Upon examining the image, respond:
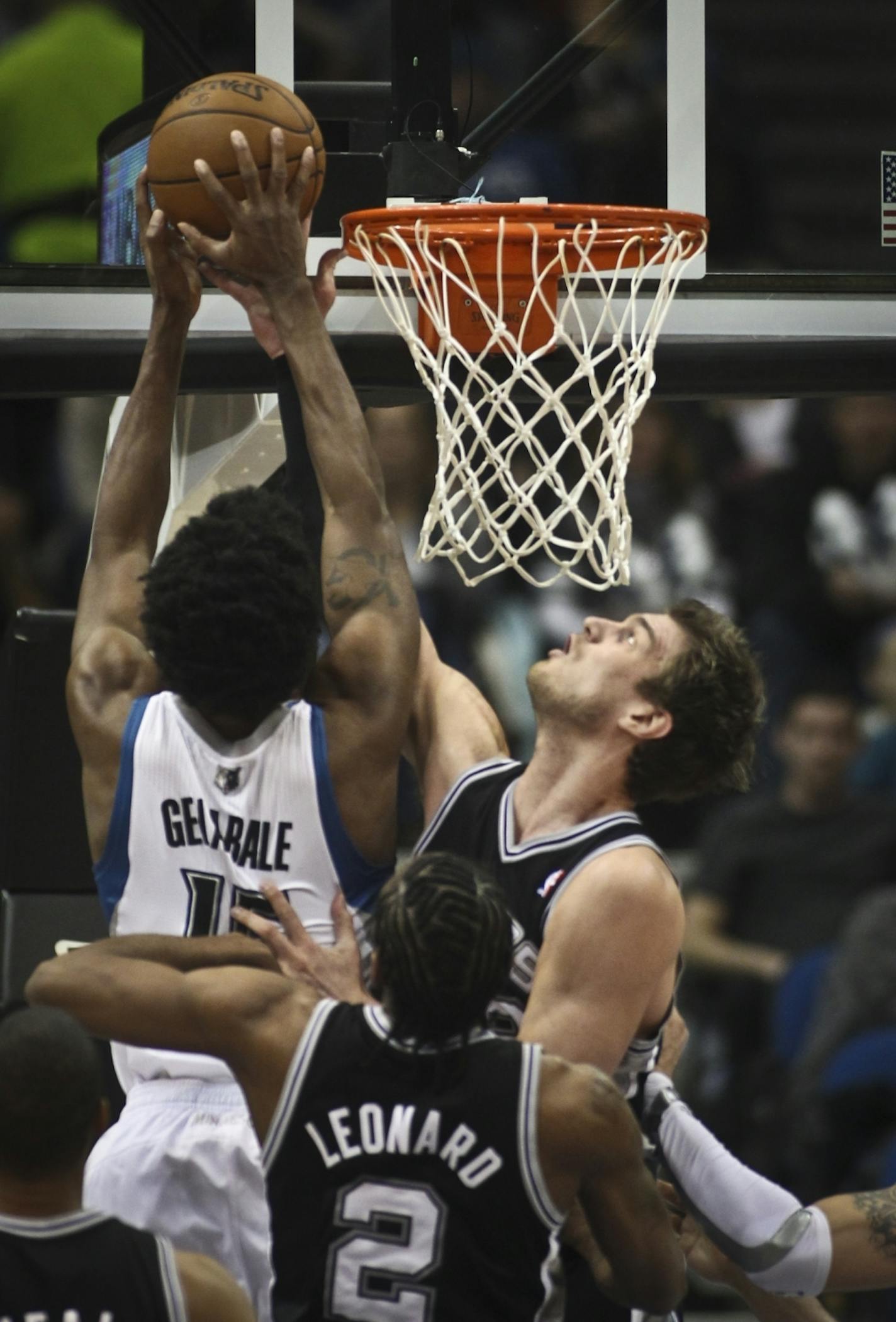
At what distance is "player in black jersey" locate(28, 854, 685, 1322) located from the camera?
7.39ft

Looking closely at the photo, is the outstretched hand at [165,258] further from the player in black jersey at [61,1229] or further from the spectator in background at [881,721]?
the spectator in background at [881,721]

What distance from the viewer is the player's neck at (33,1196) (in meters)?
2.09

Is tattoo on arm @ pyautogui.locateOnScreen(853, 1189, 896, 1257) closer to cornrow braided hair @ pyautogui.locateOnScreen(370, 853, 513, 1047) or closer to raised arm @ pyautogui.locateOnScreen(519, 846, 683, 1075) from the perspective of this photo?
raised arm @ pyautogui.locateOnScreen(519, 846, 683, 1075)

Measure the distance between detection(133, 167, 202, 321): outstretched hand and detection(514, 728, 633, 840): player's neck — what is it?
1.02 m

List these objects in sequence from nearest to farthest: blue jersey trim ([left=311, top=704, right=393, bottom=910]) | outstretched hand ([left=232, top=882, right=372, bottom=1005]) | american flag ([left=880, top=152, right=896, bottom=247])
Result: outstretched hand ([left=232, top=882, right=372, bottom=1005])
blue jersey trim ([left=311, top=704, right=393, bottom=910])
american flag ([left=880, top=152, right=896, bottom=247])

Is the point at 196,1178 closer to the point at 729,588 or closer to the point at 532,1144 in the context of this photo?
the point at 532,1144

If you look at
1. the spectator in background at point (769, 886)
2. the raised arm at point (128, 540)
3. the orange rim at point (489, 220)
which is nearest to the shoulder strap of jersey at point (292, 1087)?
the raised arm at point (128, 540)

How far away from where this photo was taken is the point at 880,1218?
3131 millimetres

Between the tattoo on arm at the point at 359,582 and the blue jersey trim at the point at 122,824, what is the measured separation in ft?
1.17

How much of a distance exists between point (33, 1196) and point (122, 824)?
80 centimetres

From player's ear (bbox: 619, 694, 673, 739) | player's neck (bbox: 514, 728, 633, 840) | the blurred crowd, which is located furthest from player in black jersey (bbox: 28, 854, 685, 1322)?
the blurred crowd

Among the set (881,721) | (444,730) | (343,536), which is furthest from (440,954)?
(881,721)

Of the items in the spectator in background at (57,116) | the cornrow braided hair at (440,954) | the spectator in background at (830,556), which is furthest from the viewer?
the spectator in background at (830,556)

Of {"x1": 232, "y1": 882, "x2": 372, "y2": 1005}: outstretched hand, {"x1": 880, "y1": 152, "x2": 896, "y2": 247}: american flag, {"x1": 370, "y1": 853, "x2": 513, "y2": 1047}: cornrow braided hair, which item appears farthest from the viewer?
{"x1": 880, "y1": 152, "x2": 896, "y2": 247}: american flag
